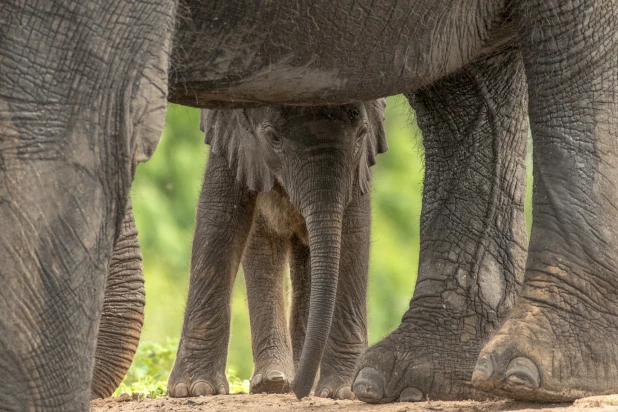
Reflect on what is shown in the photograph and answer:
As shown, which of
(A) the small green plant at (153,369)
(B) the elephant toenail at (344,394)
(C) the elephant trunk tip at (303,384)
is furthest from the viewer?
(A) the small green plant at (153,369)

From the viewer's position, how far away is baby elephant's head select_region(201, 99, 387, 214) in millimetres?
5083

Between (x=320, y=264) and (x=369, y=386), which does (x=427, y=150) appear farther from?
(x=369, y=386)

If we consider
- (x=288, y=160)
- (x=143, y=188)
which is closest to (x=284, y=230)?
(x=288, y=160)

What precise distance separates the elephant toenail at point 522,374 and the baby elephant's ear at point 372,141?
1729 mm

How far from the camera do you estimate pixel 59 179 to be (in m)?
3.18

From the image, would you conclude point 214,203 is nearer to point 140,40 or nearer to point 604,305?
point 604,305

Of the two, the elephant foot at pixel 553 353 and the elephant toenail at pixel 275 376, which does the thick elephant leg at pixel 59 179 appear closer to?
the elephant foot at pixel 553 353

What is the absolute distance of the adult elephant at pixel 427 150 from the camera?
317cm

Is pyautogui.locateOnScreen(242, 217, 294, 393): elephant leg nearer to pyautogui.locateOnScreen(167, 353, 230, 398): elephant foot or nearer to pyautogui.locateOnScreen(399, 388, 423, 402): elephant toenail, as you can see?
pyautogui.locateOnScreen(167, 353, 230, 398): elephant foot

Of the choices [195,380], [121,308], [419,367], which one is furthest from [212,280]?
[419,367]

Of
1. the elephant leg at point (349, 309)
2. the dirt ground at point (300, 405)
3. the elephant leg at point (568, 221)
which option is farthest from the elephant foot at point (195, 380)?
the elephant leg at point (568, 221)

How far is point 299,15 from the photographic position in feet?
13.0

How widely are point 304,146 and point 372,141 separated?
51 cm

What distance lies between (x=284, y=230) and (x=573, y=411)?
2885 millimetres
